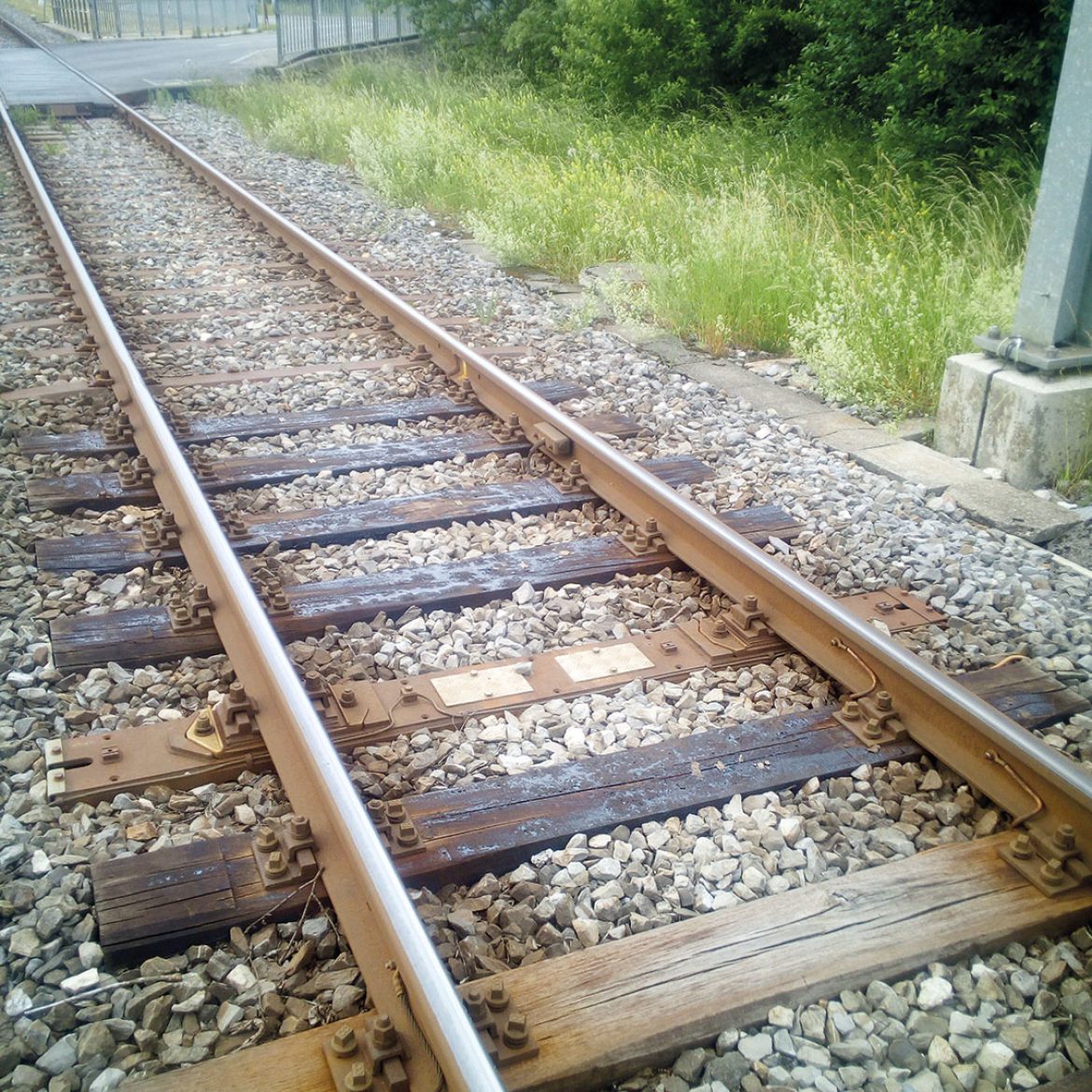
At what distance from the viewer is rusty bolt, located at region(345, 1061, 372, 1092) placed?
2033 millimetres

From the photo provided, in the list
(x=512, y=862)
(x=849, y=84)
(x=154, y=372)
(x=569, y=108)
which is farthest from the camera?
(x=569, y=108)

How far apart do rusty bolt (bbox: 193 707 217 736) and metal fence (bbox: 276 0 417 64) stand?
21.4m

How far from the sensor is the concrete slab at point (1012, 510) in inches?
175

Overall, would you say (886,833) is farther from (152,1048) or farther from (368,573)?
(368,573)

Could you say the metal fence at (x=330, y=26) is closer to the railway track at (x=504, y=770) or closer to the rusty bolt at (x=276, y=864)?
the railway track at (x=504, y=770)

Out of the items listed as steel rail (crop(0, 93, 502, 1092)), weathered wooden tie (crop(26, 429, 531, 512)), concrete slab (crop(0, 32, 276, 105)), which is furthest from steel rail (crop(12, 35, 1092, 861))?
concrete slab (crop(0, 32, 276, 105))

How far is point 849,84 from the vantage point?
10.4m

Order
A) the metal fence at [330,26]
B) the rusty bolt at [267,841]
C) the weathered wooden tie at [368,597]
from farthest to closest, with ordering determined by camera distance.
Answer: the metal fence at [330,26] < the weathered wooden tie at [368,597] < the rusty bolt at [267,841]

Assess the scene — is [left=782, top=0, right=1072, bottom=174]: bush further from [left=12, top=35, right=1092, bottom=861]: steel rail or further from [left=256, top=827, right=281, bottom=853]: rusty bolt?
[left=256, top=827, right=281, bottom=853]: rusty bolt

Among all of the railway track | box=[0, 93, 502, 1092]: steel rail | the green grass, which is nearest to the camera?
box=[0, 93, 502, 1092]: steel rail

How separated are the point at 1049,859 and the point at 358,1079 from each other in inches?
61.9

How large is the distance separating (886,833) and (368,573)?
201 cm

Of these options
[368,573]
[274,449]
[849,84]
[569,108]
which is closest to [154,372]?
[274,449]

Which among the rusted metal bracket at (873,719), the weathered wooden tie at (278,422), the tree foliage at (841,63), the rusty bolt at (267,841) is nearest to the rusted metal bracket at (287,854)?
the rusty bolt at (267,841)
